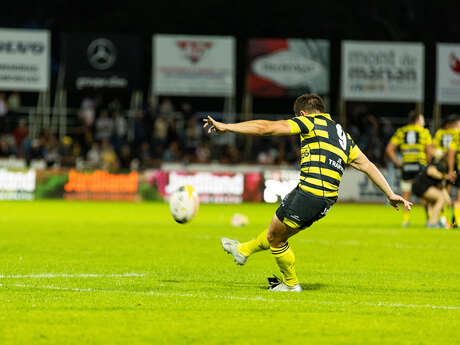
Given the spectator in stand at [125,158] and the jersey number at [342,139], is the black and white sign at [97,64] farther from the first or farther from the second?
the jersey number at [342,139]

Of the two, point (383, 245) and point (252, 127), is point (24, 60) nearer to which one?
point (383, 245)

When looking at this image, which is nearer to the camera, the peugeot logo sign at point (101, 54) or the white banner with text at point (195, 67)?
the peugeot logo sign at point (101, 54)

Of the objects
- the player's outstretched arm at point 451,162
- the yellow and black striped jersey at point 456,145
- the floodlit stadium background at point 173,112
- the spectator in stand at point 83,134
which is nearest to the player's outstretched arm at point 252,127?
the player's outstretched arm at point 451,162

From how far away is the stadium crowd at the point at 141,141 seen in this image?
34.3m

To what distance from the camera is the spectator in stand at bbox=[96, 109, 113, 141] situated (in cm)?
3612

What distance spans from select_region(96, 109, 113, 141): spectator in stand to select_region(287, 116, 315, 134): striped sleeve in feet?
87.1

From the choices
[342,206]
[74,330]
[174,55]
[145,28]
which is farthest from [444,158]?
[145,28]

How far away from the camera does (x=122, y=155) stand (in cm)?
3450

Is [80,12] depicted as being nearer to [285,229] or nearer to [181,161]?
[181,161]

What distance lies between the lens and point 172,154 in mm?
35000

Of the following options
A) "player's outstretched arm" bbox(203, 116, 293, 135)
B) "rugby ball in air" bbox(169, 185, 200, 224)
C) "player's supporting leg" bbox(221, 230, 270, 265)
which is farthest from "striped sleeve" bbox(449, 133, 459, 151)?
"player's outstretched arm" bbox(203, 116, 293, 135)

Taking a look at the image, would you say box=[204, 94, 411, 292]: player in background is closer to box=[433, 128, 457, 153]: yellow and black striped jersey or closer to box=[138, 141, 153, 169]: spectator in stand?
box=[433, 128, 457, 153]: yellow and black striped jersey

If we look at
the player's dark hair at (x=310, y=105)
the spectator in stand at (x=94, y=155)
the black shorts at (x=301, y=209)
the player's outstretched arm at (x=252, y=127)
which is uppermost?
the player's dark hair at (x=310, y=105)

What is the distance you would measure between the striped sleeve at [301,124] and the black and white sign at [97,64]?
27.4 metres
